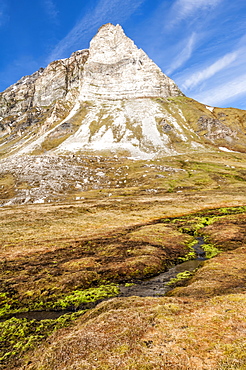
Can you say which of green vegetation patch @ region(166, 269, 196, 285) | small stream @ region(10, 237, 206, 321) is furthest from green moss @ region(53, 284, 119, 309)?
green vegetation patch @ region(166, 269, 196, 285)

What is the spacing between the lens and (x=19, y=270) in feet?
94.9

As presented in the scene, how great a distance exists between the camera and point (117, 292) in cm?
2311

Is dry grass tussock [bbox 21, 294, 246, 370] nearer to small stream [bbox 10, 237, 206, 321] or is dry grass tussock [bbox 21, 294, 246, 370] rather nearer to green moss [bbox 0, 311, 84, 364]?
green moss [bbox 0, 311, 84, 364]

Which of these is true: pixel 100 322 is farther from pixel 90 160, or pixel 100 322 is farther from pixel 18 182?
pixel 90 160

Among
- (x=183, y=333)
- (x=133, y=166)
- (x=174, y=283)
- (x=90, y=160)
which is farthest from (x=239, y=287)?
(x=90, y=160)

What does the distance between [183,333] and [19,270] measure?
80.7 ft

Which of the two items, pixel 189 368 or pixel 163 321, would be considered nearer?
pixel 189 368

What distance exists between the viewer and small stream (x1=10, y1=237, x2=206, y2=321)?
→ 1969 cm

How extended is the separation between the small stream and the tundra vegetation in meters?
0.61

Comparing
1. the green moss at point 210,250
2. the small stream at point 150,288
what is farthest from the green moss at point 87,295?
the green moss at point 210,250

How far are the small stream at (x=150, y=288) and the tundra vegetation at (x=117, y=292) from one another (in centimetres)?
61

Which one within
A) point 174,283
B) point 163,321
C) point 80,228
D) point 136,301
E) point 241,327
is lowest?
point 80,228

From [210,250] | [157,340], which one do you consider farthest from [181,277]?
[157,340]

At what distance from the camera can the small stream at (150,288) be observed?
1969 cm
